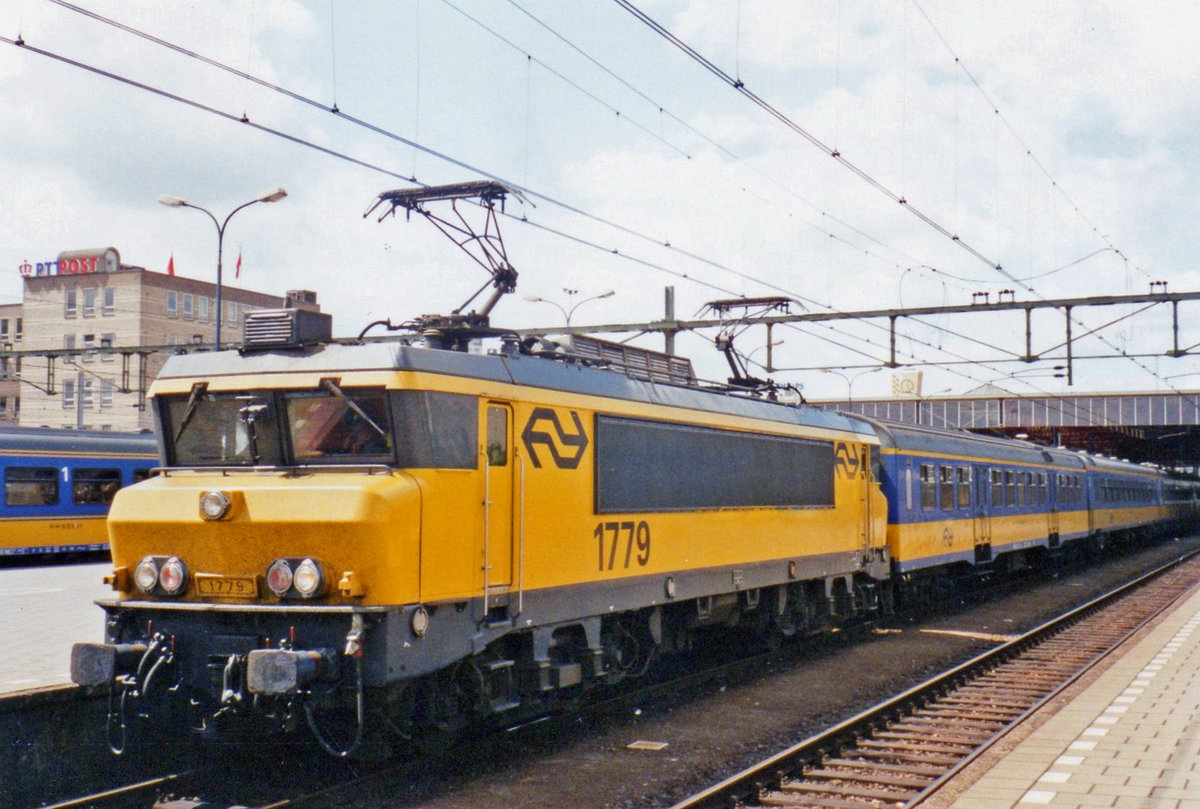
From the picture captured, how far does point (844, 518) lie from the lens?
17000mm

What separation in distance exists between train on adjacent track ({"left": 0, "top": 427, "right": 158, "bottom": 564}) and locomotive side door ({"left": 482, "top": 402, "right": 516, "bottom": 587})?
72.7 feet

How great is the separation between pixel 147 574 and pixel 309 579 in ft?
4.93

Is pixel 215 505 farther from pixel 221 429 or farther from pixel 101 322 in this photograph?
pixel 101 322

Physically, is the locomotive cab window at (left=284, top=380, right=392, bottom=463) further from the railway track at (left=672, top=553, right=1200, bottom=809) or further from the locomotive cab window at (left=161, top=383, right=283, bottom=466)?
the railway track at (left=672, top=553, right=1200, bottom=809)

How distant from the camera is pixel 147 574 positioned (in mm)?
8836

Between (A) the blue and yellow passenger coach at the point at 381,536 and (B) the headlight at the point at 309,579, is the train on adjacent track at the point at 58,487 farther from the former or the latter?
(B) the headlight at the point at 309,579

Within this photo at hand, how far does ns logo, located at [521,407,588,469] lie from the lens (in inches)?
394

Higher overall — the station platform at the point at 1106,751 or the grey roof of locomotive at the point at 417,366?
the grey roof of locomotive at the point at 417,366

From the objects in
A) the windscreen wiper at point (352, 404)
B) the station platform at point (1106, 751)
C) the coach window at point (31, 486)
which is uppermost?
the windscreen wiper at point (352, 404)

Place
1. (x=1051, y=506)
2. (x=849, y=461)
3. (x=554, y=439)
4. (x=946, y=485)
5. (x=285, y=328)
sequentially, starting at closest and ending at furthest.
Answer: (x=285, y=328), (x=554, y=439), (x=849, y=461), (x=946, y=485), (x=1051, y=506)

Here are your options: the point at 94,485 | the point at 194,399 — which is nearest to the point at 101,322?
the point at 94,485

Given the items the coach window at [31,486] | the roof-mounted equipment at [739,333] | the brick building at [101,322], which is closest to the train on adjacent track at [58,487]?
the coach window at [31,486]

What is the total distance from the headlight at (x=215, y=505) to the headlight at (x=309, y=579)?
2.53 feet

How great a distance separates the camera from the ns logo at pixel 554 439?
32.9 ft
